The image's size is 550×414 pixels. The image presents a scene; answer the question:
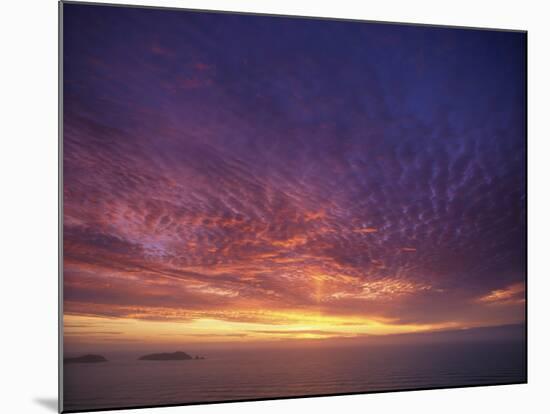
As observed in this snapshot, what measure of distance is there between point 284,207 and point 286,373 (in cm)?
121

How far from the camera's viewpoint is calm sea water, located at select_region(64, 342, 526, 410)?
539 cm

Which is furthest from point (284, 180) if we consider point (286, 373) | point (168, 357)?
point (168, 357)

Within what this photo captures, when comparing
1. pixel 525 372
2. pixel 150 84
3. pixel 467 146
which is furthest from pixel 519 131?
pixel 150 84

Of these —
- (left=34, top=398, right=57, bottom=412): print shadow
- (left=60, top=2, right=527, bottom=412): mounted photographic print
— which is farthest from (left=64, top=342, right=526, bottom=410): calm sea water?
(left=34, top=398, right=57, bottom=412): print shadow

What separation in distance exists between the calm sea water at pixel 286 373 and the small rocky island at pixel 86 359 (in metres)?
0.03

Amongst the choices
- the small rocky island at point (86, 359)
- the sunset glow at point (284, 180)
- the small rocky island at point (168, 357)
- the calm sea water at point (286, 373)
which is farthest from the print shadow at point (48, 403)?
the small rocky island at point (168, 357)

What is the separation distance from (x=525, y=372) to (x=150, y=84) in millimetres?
3635

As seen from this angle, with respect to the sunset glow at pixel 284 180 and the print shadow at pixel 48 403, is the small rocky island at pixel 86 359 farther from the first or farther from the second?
the print shadow at pixel 48 403

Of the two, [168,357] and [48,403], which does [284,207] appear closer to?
[168,357]

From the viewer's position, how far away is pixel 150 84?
5.53 metres

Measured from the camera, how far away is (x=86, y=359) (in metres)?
5.33

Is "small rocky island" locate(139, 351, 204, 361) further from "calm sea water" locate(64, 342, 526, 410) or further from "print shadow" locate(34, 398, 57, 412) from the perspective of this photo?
"print shadow" locate(34, 398, 57, 412)

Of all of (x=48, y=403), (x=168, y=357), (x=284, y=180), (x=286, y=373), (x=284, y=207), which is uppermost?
(x=284, y=180)

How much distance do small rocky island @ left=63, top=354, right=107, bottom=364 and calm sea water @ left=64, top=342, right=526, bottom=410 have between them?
0.10ft
